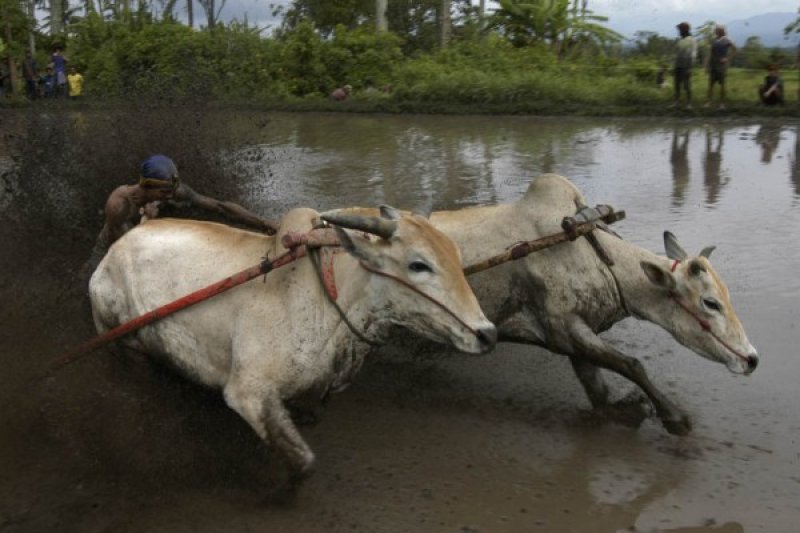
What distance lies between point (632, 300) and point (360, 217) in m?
1.91

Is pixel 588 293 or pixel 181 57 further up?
pixel 181 57

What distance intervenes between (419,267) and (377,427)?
5.27ft

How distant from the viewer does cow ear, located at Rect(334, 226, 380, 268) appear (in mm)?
3803

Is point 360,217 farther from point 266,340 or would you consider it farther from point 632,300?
point 632,300

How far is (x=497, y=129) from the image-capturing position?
16.7 m

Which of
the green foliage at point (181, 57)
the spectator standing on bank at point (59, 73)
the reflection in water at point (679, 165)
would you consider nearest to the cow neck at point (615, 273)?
the reflection in water at point (679, 165)

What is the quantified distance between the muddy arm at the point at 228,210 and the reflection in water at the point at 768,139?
8.95 metres

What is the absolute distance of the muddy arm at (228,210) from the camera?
5398mm

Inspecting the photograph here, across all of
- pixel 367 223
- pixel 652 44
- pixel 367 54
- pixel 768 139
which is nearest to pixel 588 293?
pixel 367 223

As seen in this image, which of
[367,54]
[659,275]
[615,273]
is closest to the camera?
[659,275]

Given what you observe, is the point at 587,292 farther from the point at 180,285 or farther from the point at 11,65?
the point at 11,65

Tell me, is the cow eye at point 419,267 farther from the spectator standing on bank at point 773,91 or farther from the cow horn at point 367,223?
the spectator standing on bank at point 773,91

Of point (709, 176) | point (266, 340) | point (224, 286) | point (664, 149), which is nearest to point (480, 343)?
point (266, 340)

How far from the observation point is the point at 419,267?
12.3 feet
